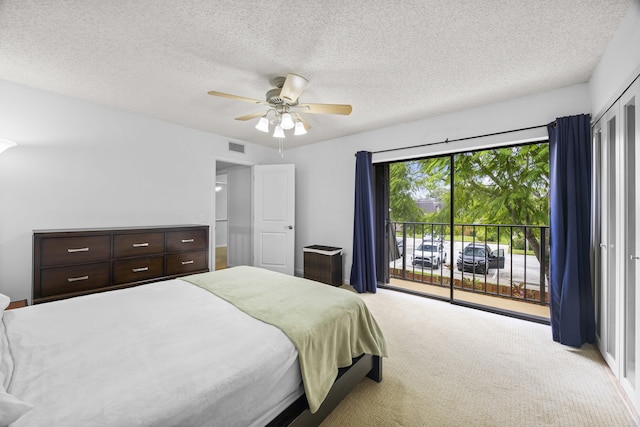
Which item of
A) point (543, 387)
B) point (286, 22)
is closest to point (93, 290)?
point (286, 22)

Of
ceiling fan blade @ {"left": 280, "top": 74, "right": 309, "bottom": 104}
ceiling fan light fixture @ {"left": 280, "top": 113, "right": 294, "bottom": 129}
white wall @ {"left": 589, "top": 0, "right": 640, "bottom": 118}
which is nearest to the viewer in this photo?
white wall @ {"left": 589, "top": 0, "right": 640, "bottom": 118}

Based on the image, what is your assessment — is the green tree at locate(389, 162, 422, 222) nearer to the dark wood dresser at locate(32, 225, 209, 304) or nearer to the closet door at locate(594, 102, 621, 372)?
the closet door at locate(594, 102, 621, 372)

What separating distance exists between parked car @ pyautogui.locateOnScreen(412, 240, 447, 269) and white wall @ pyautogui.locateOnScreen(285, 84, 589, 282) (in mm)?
1227

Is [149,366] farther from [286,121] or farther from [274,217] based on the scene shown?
[274,217]

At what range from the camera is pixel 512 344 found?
2.44 metres

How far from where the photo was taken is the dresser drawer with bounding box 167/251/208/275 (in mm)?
3242

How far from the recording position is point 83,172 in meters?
3.02

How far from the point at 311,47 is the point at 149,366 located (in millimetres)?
2138

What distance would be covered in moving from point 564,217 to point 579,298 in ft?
2.39

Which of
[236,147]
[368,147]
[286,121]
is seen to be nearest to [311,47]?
[286,121]

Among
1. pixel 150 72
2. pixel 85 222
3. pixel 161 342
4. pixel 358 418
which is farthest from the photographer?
pixel 85 222

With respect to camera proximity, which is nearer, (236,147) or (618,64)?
(618,64)

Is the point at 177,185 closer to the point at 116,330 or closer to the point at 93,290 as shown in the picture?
the point at 93,290

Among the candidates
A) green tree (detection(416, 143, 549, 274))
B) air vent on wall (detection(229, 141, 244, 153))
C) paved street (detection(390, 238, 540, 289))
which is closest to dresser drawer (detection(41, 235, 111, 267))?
air vent on wall (detection(229, 141, 244, 153))
